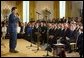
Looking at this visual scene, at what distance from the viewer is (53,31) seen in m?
12.4

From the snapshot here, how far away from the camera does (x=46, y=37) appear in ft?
40.2

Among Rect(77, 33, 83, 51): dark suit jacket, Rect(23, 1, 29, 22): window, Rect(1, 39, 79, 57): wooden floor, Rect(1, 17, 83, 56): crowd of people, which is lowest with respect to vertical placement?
Rect(1, 39, 79, 57): wooden floor

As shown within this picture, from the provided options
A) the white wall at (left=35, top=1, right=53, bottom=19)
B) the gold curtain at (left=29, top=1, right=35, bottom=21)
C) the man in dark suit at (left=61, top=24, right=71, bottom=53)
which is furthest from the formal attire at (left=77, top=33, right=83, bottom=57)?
the gold curtain at (left=29, top=1, right=35, bottom=21)

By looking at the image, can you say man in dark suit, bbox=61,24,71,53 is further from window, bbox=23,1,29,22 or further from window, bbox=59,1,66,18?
window, bbox=23,1,29,22

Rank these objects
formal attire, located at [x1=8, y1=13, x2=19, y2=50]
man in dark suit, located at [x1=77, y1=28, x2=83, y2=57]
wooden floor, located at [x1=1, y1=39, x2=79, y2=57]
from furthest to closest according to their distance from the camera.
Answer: formal attire, located at [x1=8, y1=13, x2=19, y2=50], wooden floor, located at [x1=1, y1=39, x2=79, y2=57], man in dark suit, located at [x1=77, y1=28, x2=83, y2=57]

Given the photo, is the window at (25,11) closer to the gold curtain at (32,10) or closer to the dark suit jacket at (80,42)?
the gold curtain at (32,10)

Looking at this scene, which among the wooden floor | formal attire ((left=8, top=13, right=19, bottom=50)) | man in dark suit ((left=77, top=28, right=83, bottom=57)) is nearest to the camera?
man in dark suit ((left=77, top=28, right=83, bottom=57))

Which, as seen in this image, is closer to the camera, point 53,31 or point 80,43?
point 80,43

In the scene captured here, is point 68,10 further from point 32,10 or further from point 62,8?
point 32,10

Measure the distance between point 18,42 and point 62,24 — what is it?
1178mm

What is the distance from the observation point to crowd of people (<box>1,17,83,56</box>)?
12117 millimetres

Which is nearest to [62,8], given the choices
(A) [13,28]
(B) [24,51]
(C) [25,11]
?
(C) [25,11]

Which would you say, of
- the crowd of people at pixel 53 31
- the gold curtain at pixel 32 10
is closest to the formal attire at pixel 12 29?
the crowd of people at pixel 53 31

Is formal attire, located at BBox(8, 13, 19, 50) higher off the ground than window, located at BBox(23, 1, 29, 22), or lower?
lower
